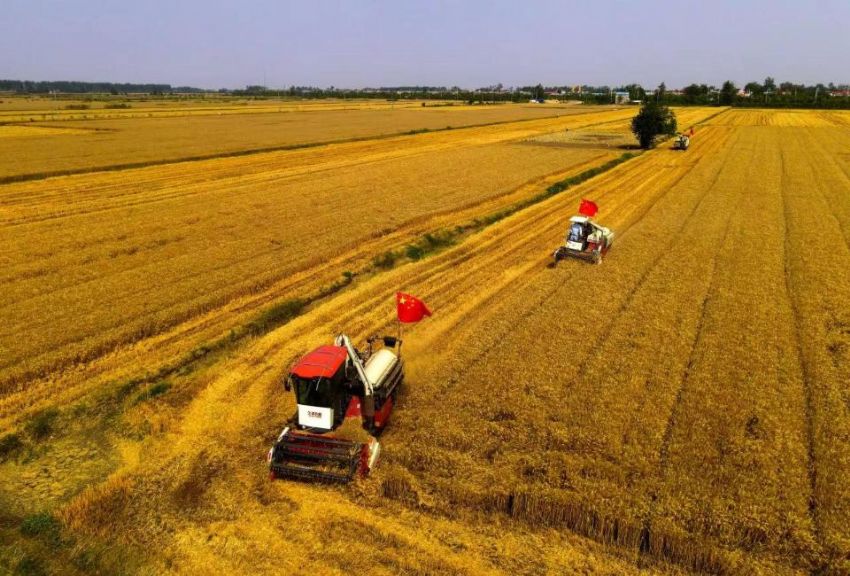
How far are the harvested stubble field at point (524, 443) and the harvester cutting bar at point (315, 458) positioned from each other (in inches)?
11.7

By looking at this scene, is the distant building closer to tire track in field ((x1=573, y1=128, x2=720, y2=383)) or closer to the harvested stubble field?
tire track in field ((x1=573, y1=128, x2=720, y2=383))

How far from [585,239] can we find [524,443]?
11955 millimetres

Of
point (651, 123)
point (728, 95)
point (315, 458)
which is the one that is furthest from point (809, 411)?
point (728, 95)

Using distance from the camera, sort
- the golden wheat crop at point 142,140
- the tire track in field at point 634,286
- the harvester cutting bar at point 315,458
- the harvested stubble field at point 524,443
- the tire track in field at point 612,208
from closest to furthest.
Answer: the harvested stubble field at point 524,443 → the harvester cutting bar at point 315,458 → the tire track in field at point 634,286 → the tire track in field at point 612,208 → the golden wheat crop at point 142,140

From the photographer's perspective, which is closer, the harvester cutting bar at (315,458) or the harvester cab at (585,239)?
the harvester cutting bar at (315,458)

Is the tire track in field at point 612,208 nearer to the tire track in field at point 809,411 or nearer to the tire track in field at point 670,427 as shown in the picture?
the tire track in field at point 670,427

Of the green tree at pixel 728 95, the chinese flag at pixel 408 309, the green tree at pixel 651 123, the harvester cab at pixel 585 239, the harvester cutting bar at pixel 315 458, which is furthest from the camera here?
the green tree at pixel 728 95

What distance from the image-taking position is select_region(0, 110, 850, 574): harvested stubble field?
7.95 metres

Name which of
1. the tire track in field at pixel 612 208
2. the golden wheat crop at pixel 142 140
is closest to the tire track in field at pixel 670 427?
the tire track in field at pixel 612 208

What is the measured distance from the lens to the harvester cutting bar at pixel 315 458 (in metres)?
9.15

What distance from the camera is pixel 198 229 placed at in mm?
23266

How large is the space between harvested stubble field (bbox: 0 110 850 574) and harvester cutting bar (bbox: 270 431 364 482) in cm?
30

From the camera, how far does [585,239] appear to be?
66.3 ft

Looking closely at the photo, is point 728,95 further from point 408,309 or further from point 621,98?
point 408,309
